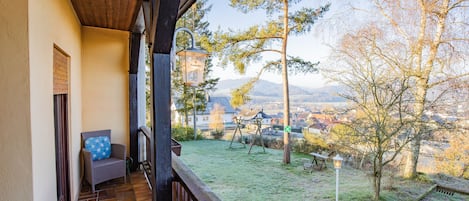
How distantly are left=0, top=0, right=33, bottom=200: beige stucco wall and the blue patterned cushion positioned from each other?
2.34 m

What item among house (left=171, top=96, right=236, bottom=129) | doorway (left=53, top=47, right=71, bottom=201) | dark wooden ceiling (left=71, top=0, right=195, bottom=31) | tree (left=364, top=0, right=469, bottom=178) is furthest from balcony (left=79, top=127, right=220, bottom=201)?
house (left=171, top=96, right=236, bottom=129)

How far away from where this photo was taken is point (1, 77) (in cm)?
122

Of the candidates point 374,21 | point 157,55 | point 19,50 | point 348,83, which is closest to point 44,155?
point 19,50

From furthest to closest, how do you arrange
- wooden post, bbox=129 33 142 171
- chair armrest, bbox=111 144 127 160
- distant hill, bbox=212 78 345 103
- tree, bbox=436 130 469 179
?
distant hill, bbox=212 78 345 103 → tree, bbox=436 130 469 179 → wooden post, bbox=129 33 142 171 → chair armrest, bbox=111 144 127 160

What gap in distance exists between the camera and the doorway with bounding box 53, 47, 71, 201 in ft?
7.52

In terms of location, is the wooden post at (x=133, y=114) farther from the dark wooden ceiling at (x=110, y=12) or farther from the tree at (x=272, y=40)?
the tree at (x=272, y=40)

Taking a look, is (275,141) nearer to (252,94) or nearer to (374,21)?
(252,94)

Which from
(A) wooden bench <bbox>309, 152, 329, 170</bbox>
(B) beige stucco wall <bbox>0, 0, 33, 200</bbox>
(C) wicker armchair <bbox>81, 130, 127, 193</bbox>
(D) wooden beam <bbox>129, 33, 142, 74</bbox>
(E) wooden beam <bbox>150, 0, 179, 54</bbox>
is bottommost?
(A) wooden bench <bbox>309, 152, 329, 170</bbox>

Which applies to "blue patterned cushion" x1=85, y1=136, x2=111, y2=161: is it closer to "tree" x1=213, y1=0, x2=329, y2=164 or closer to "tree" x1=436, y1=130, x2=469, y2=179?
"tree" x1=213, y1=0, x2=329, y2=164

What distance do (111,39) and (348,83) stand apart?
5865 millimetres

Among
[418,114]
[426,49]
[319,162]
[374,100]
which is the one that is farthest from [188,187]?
[319,162]

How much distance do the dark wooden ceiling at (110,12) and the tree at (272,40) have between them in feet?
17.1

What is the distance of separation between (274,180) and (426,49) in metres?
5.26

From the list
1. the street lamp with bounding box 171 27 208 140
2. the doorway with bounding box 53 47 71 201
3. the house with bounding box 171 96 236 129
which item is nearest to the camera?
the street lamp with bounding box 171 27 208 140
